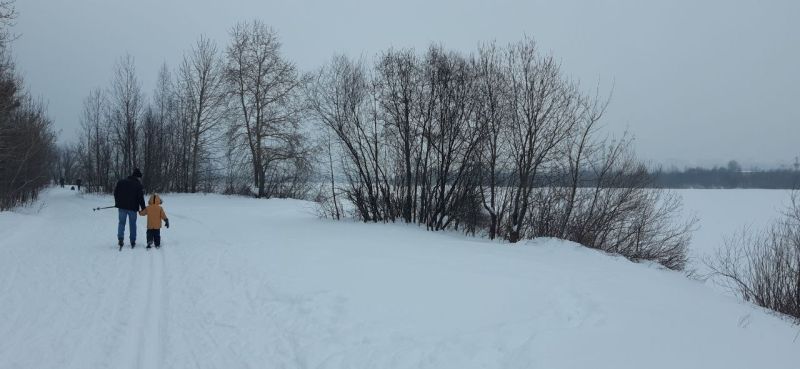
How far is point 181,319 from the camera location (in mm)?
6203

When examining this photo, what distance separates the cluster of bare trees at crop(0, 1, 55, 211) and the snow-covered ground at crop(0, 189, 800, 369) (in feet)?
45.6

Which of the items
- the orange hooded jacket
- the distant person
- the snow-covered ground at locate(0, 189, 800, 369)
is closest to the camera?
the snow-covered ground at locate(0, 189, 800, 369)

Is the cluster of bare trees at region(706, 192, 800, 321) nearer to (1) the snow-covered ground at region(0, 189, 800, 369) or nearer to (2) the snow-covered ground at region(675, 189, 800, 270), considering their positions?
(1) the snow-covered ground at region(0, 189, 800, 369)

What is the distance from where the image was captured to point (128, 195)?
1173cm

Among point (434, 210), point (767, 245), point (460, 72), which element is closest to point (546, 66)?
point (460, 72)

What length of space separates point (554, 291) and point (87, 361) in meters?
6.08

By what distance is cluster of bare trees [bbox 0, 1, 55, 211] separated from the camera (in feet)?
67.6

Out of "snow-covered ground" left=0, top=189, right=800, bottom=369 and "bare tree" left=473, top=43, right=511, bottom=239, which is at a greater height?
"bare tree" left=473, top=43, right=511, bottom=239

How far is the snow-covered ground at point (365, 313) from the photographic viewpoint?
4863 mm

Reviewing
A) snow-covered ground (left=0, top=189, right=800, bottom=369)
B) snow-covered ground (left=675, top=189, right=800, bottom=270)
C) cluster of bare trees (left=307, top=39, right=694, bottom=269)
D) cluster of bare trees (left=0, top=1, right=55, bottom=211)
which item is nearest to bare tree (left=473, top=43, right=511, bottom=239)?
cluster of bare trees (left=307, top=39, right=694, bottom=269)

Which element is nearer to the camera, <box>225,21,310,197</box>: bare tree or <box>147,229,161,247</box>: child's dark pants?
<box>147,229,161,247</box>: child's dark pants

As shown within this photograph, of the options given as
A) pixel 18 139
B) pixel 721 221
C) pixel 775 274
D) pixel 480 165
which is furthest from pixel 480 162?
pixel 721 221

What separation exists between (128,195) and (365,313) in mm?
8816

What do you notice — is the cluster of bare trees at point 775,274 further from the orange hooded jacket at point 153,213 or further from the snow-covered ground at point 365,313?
the orange hooded jacket at point 153,213
